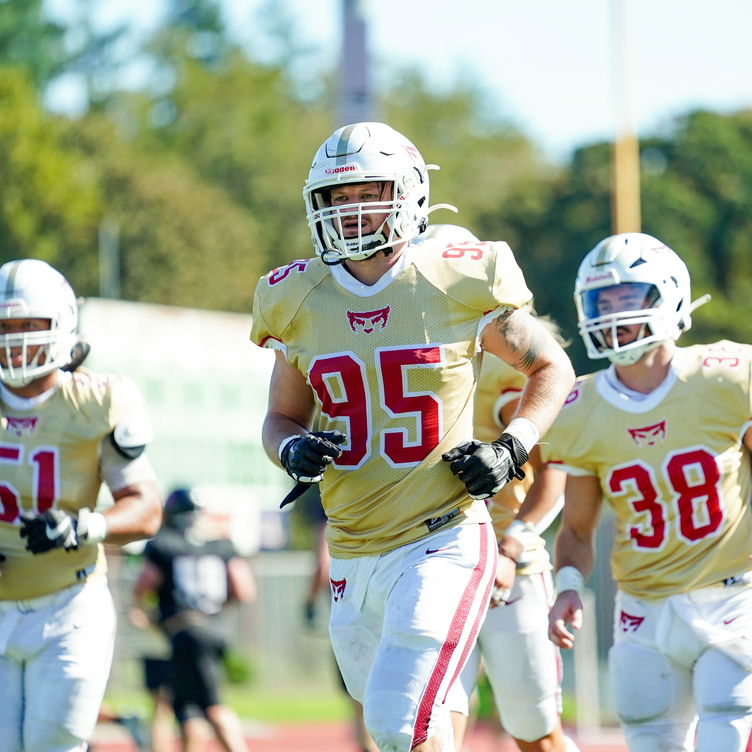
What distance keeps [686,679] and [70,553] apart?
2286 mm

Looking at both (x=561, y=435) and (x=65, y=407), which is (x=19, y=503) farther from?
(x=561, y=435)

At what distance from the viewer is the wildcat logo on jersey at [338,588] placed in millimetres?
5129

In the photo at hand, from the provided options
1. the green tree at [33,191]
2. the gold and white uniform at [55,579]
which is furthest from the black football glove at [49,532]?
the green tree at [33,191]

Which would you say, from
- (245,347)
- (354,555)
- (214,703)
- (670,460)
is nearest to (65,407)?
(354,555)

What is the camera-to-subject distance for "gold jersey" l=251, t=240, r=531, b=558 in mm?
5016

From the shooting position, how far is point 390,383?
16.5ft

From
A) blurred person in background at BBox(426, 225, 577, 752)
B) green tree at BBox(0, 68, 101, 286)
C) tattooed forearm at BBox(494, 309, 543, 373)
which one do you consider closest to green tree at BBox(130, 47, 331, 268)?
green tree at BBox(0, 68, 101, 286)

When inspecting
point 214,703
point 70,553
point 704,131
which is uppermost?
point 704,131

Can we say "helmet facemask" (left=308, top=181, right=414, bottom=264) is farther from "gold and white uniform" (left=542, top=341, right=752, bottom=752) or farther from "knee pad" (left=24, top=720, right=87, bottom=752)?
"knee pad" (left=24, top=720, right=87, bottom=752)

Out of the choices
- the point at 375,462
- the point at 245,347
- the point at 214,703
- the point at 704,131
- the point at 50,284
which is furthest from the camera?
the point at 704,131

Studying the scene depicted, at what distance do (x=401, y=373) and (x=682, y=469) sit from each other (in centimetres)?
126

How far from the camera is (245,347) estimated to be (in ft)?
88.1

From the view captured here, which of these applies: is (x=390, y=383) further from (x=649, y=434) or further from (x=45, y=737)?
(x=45, y=737)

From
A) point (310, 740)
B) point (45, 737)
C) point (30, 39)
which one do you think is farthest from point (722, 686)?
point (30, 39)
